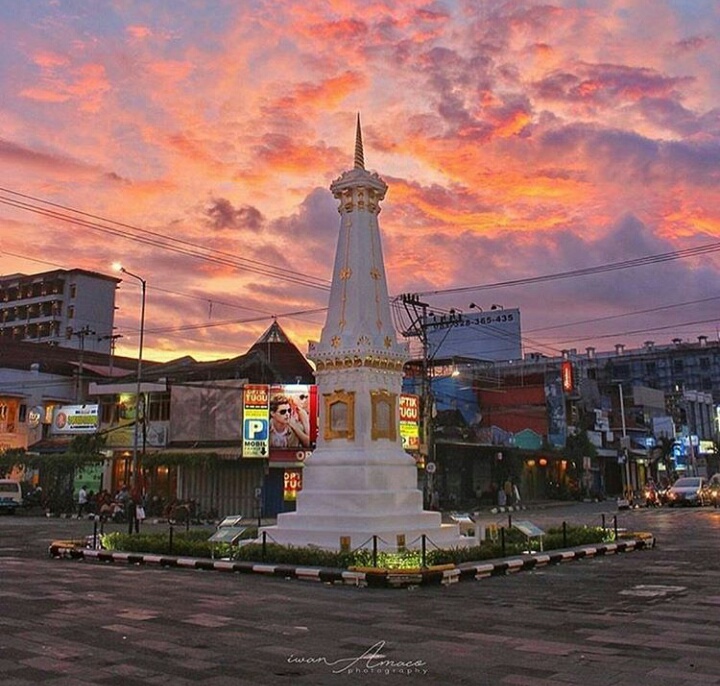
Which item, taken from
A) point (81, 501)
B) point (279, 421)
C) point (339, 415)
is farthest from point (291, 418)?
point (339, 415)

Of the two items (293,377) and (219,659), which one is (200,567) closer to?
(219,659)

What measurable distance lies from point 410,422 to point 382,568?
28.3 metres

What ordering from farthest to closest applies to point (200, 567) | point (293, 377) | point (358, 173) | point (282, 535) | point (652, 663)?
point (293, 377) → point (358, 173) → point (282, 535) → point (200, 567) → point (652, 663)

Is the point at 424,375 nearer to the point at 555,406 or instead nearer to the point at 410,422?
the point at 410,422

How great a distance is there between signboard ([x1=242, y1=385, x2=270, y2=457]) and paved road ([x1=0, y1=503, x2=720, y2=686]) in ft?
71.9

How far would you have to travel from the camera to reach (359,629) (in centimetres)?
1044

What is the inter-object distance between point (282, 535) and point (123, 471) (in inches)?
1118

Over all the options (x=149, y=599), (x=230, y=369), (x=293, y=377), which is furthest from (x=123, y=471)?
(x=149, y=599)

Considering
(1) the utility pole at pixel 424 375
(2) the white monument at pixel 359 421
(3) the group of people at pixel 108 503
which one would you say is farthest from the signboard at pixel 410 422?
(2) the white monument at pixel 359 421

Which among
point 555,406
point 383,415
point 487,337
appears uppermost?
point 487,337

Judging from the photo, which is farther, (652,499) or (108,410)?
(652,499)

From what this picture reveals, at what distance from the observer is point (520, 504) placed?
169 ft

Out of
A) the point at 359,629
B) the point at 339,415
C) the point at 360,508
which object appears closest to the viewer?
the point at 359,629

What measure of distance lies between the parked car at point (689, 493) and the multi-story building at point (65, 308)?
2243 inches
